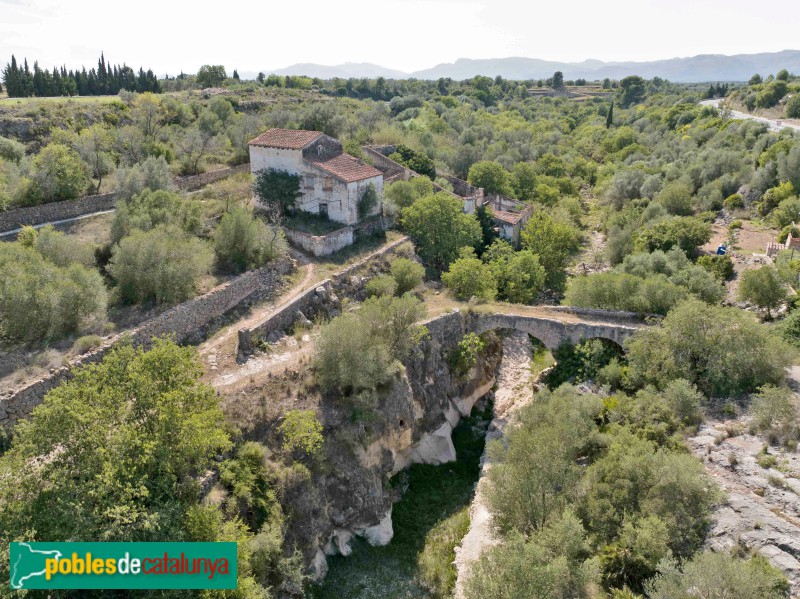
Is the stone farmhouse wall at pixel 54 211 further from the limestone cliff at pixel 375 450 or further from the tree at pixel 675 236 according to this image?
the tree at pixel 675 236

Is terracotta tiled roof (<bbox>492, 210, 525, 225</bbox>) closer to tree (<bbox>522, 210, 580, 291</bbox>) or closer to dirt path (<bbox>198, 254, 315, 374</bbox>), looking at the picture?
tree (<bbox>522, 210, 580, 291</bbox>)

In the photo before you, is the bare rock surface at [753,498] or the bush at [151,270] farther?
the bush at [151,270]

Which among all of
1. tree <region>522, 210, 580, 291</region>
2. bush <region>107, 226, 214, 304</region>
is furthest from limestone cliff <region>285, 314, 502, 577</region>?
tree <region>522, 210, 580, 291</region>

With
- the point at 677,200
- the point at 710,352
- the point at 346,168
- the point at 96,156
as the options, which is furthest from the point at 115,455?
the point at 677,200

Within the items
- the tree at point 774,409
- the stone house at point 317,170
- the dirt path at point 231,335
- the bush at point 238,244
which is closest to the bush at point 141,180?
the bush at point 238,244

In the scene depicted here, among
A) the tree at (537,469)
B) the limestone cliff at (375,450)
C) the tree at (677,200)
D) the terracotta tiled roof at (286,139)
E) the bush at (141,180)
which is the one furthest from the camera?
the tree at (677,200)

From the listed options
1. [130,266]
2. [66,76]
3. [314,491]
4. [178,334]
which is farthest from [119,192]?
[66,76]
